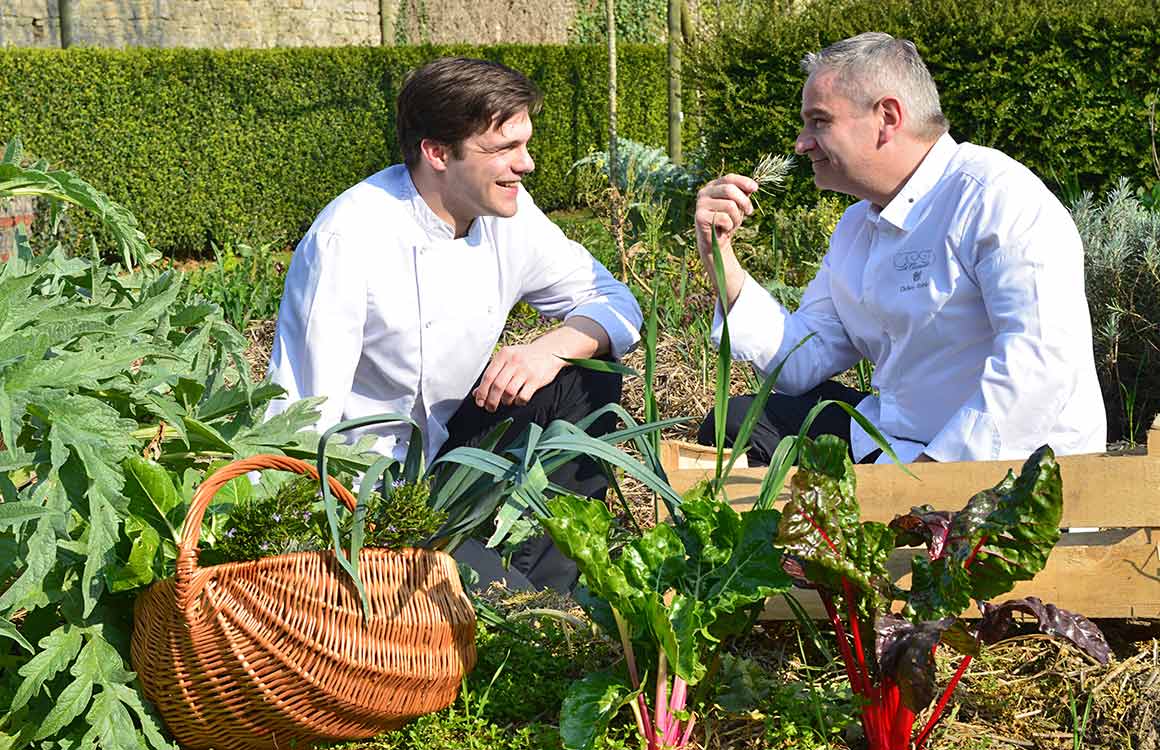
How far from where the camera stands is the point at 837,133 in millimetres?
3078

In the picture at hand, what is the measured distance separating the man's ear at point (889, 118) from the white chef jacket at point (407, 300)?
953mm

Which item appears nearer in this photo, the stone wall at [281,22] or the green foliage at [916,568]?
the green foliage at [916,568]

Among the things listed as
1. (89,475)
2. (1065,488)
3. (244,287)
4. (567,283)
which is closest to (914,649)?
(1065,488)

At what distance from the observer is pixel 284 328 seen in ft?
10.9

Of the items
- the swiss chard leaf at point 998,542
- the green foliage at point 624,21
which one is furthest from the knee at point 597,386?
the green foliage at point 624,21

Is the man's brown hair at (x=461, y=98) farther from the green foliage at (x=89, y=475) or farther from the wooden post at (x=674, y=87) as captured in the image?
the wooden post at (x=674, y=87)

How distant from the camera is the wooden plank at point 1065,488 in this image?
7.47 ft

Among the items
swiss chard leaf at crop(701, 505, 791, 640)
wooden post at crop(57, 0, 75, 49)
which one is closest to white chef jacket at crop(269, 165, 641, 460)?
swiss chard leaf at crop(701, 505, 791, 640)

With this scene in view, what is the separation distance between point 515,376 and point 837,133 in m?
1.01

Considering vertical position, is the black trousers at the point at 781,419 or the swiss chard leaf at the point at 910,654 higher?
the swiss chard leaf at the point at 910,654

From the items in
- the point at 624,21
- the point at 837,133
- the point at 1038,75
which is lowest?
the point at 837,133

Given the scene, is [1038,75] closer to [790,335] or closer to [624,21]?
[790,335]

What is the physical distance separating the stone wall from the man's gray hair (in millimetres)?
10585

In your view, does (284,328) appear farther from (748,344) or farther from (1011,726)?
(1011,726)
